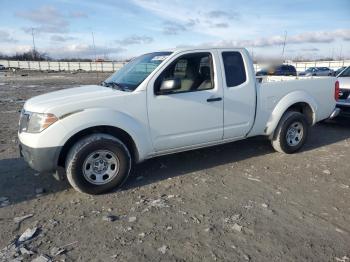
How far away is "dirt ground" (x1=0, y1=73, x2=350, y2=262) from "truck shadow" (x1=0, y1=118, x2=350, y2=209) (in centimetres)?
2

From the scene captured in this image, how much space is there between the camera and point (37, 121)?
162 inches

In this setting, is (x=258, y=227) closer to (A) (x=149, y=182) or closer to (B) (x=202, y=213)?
(B) (x=202, y=213)

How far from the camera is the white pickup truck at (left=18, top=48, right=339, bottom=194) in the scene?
4.16m

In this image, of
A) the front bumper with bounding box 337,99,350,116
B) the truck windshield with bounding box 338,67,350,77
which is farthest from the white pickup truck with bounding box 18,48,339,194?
the truck windshield with bounding box 338,67,350,77

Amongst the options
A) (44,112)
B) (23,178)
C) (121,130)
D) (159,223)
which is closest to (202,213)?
(159,223)

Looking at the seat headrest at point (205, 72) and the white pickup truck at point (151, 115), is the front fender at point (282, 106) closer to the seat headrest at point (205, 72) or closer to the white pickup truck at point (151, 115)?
the white pickup truck at point (151, 115)

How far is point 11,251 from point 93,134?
1690 mm

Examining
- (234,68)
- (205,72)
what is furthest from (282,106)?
(205,72)

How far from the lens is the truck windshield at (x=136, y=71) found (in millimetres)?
4703

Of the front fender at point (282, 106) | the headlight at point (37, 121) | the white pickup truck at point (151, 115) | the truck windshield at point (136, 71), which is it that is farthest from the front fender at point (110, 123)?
the front fender at point (282, 106)

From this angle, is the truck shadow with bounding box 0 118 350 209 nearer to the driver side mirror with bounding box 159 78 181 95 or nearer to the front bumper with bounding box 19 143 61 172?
the front bumper with bounding box 19 143 61 172

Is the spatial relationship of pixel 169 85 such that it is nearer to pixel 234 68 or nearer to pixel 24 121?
pixel 234 68

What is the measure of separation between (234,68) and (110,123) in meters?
2.27

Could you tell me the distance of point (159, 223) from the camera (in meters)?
3.69
